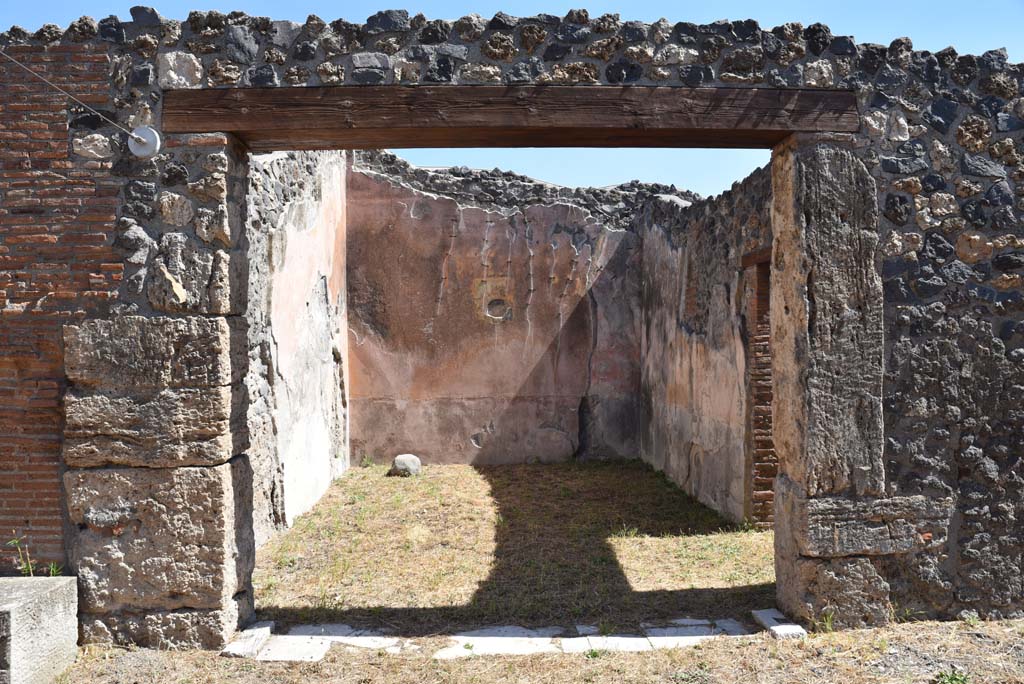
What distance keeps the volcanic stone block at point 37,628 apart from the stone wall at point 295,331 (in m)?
1.82

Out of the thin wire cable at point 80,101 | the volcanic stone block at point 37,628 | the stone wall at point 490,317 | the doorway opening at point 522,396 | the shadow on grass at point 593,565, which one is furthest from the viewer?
the stone wall at point 490,317

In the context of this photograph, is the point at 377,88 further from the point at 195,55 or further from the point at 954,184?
the point at 954,184

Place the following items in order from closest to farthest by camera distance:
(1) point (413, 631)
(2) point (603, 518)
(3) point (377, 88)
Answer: (3) point (377, 88), (1) point (413, 631), (2) point (603, 518)

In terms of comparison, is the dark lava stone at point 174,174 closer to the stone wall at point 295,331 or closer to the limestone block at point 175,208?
the limestone block at point 175,208

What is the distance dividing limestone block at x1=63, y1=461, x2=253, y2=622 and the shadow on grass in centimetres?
74

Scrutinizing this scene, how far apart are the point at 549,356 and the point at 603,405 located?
3.11 feet

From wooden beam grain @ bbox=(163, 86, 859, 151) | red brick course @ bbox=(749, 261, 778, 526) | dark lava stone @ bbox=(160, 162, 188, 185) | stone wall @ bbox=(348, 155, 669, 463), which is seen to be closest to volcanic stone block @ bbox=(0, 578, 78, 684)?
dark lava stone @ bbox=(160, 162, 188, 185)

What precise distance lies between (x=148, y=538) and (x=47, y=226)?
162 centimetres

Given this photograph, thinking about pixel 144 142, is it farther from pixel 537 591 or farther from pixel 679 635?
pixel 679 635

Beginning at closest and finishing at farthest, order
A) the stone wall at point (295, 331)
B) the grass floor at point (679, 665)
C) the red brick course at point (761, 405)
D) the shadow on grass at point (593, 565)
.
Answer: the grass floor at point (679, 665) → the shadow on grass at point (593, 565) → the stone wall at point (295, 331) → the red brick course at point (761, 405)

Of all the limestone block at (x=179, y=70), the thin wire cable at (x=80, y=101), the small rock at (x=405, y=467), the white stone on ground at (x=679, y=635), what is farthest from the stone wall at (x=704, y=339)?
the thin wire cable at (x=80, y=101)

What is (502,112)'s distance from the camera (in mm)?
4098

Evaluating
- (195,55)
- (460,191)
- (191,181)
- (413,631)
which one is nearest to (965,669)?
(413,631)

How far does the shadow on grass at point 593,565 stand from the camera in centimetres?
473
